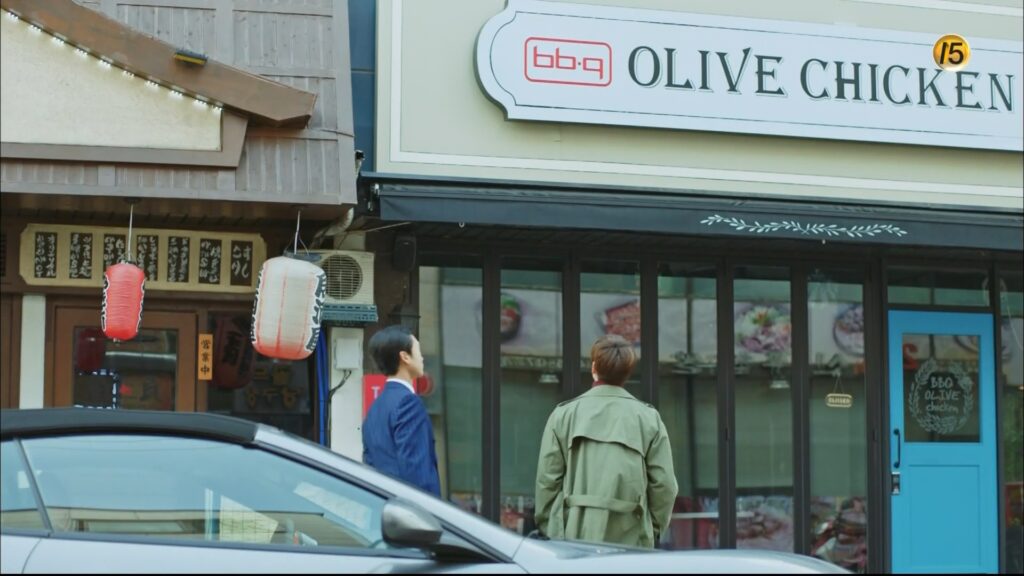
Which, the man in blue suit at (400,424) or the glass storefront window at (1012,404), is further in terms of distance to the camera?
the glass storefront window at (1012,404)

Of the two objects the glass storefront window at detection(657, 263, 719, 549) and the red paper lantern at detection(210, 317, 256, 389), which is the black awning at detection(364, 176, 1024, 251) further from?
the red paper lantern at detection(210, 317, 256, 389)

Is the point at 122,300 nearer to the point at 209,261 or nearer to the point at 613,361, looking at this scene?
the point at 209,261

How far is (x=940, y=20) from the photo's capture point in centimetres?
1050

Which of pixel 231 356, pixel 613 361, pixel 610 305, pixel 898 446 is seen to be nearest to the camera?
pixel 613 361

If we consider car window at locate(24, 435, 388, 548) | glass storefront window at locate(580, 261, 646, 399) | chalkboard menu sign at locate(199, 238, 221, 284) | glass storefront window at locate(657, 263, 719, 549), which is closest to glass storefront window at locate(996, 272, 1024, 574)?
glass storefront window at locate(657, 263, 719, 549)

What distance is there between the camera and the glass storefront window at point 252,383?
940 centimetres

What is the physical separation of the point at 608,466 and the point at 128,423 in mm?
2606

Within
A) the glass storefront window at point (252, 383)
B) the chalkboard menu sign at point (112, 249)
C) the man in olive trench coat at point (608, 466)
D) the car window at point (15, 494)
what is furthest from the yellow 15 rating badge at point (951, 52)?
the car window at point (15, 494)

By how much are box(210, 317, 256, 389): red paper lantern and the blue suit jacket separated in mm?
3422

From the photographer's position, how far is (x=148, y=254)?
9102mm

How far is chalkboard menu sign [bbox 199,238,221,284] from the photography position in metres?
9.20

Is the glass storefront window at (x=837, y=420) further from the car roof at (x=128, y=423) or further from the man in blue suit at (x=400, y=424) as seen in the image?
the car roof at (x=128, y=423)

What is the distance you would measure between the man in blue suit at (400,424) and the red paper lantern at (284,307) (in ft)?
6.22

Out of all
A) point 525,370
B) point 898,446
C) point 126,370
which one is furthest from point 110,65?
point 898,446
